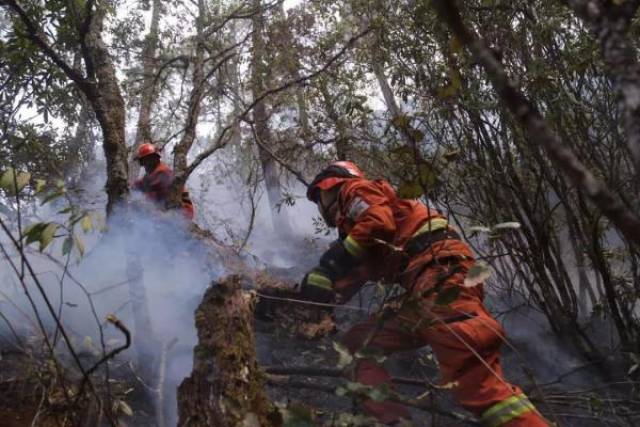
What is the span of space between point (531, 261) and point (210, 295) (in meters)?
3.20

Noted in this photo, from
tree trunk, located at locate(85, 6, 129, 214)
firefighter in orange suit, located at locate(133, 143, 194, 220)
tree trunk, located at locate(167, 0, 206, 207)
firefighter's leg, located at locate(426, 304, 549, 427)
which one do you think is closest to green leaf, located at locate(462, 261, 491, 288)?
firefighter's leg, located at locate(426, 304, 549, 427)

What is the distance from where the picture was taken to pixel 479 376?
249cm

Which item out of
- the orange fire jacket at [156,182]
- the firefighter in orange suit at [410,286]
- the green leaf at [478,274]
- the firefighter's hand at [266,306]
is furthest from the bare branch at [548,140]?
the orange fire jacket at [156,182]

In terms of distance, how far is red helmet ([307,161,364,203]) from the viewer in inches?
132

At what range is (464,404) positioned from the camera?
2500mm

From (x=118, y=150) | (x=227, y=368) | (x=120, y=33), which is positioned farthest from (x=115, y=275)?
(x=120, y=33)

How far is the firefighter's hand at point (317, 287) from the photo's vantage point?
2.97 metres

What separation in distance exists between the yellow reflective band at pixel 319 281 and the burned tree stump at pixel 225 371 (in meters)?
0.73

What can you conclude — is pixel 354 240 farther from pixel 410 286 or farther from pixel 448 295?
pixel 448 295

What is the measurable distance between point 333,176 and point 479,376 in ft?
5.20

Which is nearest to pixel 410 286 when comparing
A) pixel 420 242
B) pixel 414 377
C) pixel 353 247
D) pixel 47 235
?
pixel 420 242

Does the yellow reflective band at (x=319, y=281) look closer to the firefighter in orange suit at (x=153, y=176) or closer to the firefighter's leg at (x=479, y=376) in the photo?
the firefighter's leg at (x=479, y=376)

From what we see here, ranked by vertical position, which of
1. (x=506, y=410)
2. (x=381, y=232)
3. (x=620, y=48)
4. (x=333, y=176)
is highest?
(x=333, y=176)

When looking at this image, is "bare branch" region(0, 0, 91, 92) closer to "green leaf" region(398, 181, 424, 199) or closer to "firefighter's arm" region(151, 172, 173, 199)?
"firefighter's arm" region(151, 172, 173, 199)
